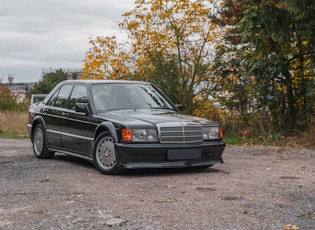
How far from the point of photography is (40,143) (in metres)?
10.9

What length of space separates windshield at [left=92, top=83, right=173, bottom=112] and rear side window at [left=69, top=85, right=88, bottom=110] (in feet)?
0.65

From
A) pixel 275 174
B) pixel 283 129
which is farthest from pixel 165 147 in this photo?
pixel 283 129

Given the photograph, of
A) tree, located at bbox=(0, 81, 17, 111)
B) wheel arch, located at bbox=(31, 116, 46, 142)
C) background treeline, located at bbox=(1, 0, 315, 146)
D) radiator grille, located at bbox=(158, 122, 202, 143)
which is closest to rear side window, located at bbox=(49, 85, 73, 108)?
wheel arch, located at bbox=(31, 116, 46, 142)

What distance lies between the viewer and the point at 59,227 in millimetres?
5133

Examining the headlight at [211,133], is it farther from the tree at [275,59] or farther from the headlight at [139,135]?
the tree at [275,59]

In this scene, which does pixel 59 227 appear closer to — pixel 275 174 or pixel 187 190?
pixel 187 190

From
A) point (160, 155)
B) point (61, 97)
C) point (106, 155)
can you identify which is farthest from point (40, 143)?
point (160, 155)

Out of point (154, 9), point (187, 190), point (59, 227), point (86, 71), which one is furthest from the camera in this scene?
point (86, 71)

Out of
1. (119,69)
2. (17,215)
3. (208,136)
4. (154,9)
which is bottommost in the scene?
(17,215)

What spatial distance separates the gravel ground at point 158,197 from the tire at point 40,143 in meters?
0.44

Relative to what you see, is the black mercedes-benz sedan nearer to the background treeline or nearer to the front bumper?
the front bumper

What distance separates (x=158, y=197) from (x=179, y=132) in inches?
79.8

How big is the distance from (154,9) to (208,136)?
14069mm

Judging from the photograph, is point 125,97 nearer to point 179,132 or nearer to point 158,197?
point 179,132
